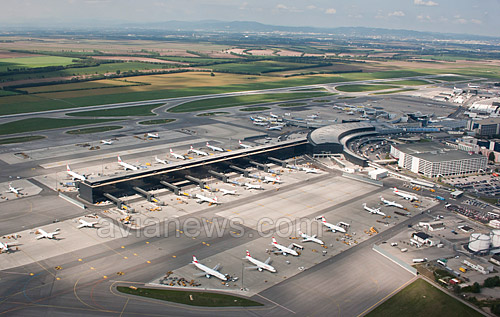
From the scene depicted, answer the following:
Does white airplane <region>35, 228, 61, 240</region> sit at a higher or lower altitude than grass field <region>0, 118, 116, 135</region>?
lower

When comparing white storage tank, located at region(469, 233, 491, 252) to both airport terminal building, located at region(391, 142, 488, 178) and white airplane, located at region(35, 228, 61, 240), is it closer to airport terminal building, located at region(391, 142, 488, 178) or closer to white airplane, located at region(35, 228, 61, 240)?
airport terminal building, located at region(391, 142, 488, 178)

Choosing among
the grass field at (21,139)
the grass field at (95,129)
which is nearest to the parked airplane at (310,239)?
the grass field at (95,129)

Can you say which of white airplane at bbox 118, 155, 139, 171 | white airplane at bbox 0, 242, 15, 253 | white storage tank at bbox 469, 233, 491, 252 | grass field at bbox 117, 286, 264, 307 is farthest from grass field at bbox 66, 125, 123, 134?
white storage tank at bbox 469, 233, 491, 252

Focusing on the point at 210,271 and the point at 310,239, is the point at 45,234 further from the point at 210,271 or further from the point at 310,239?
the point at 310,239

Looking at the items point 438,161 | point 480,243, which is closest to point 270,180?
point 438,161

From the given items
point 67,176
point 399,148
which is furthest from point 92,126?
point 399,148

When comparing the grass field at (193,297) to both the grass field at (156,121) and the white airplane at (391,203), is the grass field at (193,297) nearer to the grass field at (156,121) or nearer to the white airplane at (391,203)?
the white airplane at (391,203)
